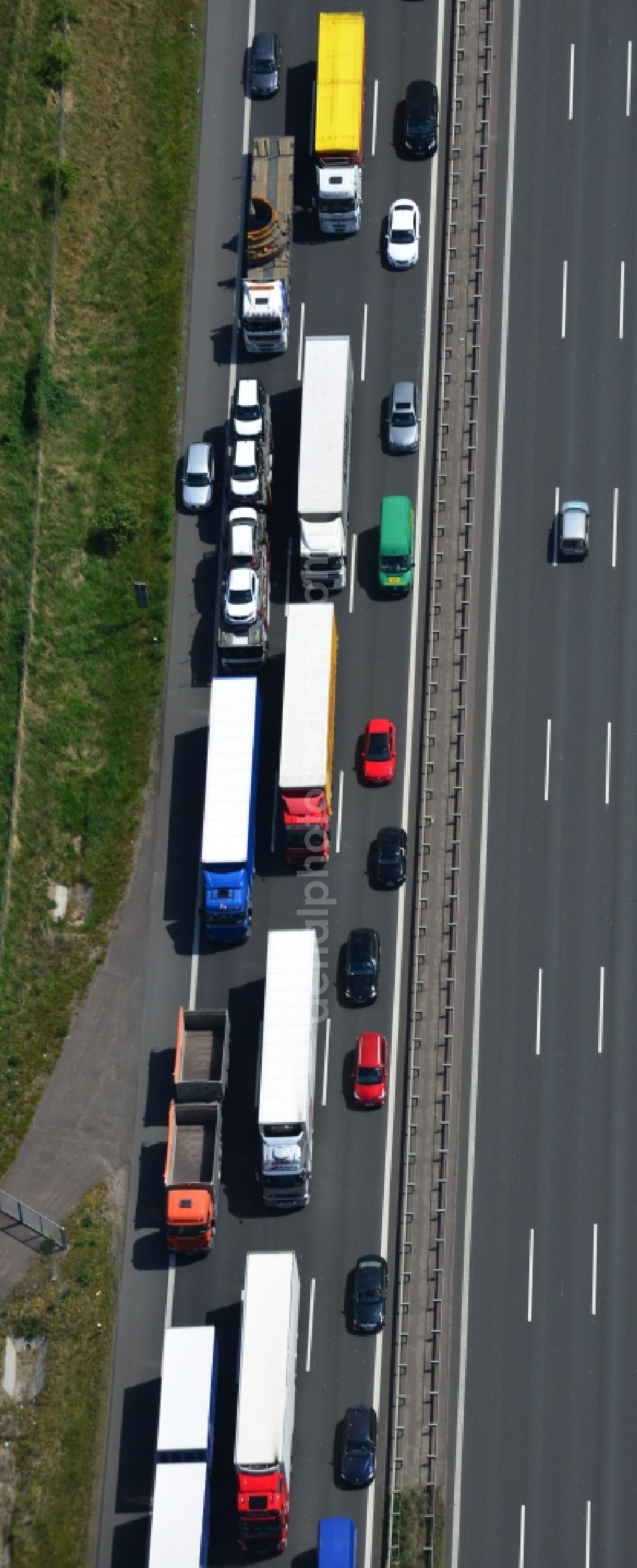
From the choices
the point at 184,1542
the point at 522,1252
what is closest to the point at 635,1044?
the point at 522,1252

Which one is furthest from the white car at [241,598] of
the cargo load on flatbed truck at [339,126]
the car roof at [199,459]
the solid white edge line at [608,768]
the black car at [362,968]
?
the cargo load on flatbed truck at [339,126]

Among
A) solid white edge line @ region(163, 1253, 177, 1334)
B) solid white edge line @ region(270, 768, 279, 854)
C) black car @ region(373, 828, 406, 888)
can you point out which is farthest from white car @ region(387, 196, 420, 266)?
solid white edge line @ region(163, 1253, 177, 1334)

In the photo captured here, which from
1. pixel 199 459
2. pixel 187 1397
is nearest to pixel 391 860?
pixel 199 459

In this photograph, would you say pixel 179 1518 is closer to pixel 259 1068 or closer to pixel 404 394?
pixel 259 1068

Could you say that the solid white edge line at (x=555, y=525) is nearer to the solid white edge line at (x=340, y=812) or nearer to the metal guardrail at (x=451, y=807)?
the metal guardrail at (x=451, y=807)

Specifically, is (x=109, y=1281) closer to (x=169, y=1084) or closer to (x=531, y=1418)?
(x=169, y=1084)

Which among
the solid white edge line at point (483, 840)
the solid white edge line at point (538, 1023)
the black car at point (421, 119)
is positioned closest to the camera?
the solid white edge line at point (483, 840)
